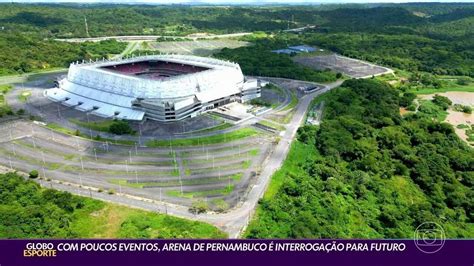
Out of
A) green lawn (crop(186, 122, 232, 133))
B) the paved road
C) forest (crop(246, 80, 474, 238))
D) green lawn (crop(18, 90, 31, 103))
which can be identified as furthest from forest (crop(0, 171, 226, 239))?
green lawn (crop(18, 90, 31, 103))

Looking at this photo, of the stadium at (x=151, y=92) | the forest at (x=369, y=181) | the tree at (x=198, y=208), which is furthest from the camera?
the stadium at (x=151, y=92)

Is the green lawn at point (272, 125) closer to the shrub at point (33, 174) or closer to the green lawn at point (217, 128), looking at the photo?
the green lawn at point (217, 128)

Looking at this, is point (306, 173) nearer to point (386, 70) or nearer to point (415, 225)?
point (415, 225)

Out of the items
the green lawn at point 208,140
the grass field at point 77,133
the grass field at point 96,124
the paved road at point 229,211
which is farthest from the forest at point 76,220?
the grass field at point 96,124

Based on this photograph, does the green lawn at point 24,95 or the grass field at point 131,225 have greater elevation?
the green lawn at point 24,95

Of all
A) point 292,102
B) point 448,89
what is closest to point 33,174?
point 292,102

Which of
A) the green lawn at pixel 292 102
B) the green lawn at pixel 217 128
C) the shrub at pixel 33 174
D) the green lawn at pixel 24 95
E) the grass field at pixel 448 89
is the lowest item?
the grass field at pixel 448 89

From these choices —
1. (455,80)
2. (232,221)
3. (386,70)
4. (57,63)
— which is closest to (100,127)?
(232,221)
